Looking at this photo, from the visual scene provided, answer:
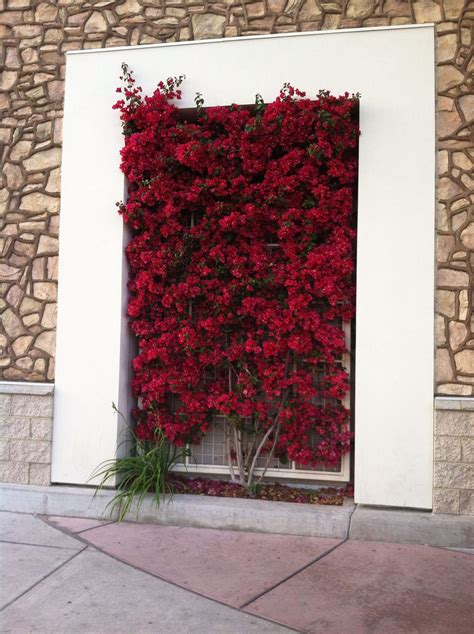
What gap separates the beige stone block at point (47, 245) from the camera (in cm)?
545

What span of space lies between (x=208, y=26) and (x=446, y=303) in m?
3.11

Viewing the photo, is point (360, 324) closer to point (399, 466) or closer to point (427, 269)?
point (427, 269)

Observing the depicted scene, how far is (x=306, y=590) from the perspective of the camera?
3682mm

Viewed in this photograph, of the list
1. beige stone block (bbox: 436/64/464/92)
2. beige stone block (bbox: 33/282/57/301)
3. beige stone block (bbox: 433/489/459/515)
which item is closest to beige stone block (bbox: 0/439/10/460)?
beige stone block (bbox: 33/282/57/301)

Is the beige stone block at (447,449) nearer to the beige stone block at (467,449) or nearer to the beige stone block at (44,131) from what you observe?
the beige stone block at (467,449)

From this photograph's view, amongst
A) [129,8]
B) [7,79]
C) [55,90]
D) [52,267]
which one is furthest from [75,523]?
[129,8]

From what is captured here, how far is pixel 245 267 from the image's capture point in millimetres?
5234

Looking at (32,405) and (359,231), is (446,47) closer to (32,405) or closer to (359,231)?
(359,231)

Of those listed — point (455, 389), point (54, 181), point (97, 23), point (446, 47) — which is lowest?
point (455, 389)

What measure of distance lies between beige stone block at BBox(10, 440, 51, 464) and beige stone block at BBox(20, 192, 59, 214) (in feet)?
6.72

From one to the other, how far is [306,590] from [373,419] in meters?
1.55

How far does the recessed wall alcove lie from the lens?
15.6 feet

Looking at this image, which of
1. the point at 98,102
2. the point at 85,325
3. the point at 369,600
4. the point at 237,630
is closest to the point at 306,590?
the point at 369,600

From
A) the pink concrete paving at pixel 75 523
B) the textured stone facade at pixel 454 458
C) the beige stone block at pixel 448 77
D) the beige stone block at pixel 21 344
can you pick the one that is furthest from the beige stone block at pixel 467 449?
the beige stone block at pixel 21 344
